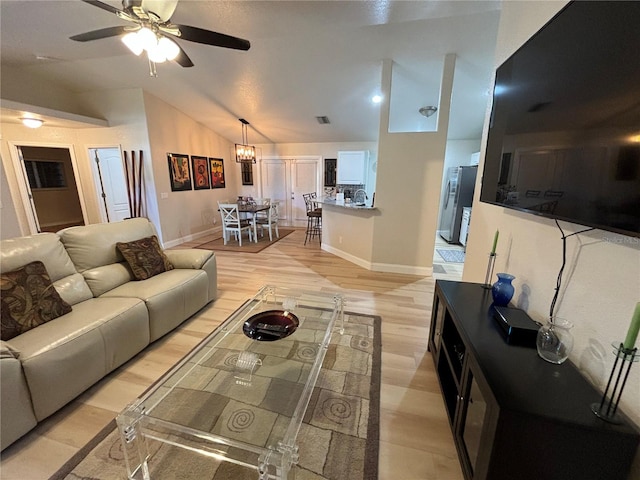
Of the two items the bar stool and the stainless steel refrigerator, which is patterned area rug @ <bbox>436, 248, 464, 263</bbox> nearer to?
the stainless steel refrigerator

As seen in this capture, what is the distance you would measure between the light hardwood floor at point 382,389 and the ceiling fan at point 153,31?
2.34 meters

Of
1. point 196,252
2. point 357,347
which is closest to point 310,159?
point 196,252

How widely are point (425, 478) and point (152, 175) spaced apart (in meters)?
5.62

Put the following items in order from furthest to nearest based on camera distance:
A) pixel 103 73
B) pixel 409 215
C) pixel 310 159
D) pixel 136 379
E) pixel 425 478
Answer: pixel 310 159 → pixel 103 73 → pixel 409 215 → pixel 136 379 → pixel 425 478

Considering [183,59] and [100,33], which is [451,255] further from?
[100,33]

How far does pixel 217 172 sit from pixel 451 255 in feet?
19.6

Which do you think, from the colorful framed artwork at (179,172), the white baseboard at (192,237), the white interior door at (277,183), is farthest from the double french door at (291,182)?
the colorful framed artwork at (179,172)

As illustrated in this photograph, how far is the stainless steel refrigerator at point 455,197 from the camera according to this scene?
5.21 metres

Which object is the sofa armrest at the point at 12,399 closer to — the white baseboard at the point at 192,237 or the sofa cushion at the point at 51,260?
the sofa cushion at the point at 51,260

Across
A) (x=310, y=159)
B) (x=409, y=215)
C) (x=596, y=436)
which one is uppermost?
(x=310, y=159)

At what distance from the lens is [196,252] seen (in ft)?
9.38

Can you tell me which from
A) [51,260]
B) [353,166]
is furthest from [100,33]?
[353,166]

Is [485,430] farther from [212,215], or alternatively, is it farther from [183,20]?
[212,215]

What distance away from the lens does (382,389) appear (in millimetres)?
1758
